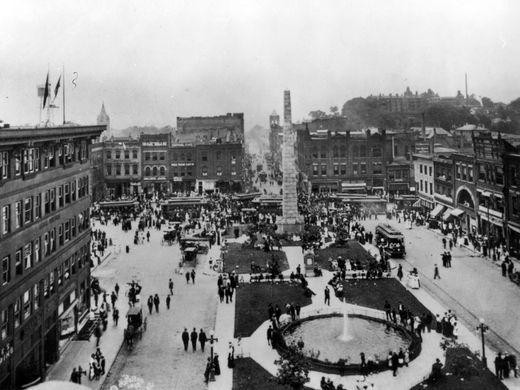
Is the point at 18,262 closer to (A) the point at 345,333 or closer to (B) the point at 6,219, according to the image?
(B) the point at 6,219

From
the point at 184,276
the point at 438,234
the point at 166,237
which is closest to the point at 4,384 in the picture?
the point at 184,276

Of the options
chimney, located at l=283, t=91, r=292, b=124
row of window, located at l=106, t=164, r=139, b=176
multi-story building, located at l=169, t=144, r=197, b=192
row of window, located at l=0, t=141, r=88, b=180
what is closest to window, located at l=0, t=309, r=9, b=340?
row of window, located at l=0, t=141, r=88, b=180

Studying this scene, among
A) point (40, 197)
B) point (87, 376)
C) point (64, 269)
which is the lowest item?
point (87, 376)

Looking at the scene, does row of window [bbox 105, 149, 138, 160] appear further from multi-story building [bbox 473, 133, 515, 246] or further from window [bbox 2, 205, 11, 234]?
window [bbox 2, 205, 11, 234]

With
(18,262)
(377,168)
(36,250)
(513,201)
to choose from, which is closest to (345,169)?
(377,168)

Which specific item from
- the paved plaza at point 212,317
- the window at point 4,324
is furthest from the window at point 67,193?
the window at point 4,324

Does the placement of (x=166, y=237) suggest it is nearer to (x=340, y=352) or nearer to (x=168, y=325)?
(x=168, y=325)
